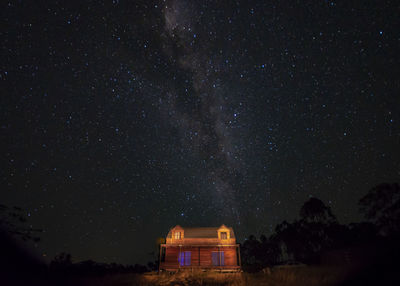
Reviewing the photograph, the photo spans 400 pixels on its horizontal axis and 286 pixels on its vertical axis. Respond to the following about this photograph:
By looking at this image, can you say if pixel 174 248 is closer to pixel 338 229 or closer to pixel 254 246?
pixel 338 229

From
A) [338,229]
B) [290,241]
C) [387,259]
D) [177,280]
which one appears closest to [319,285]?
[387,259]

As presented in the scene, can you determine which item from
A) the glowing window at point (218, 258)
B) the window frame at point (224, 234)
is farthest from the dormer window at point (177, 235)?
the window frame at point (224, 234)

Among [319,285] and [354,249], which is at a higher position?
[354,249]

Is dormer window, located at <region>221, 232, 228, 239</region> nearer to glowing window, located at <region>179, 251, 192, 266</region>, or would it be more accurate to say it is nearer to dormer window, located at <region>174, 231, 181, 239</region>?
glowing window, located at <region>179, 251, 192, 266</region>

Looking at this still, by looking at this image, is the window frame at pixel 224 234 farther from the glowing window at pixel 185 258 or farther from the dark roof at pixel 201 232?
the glowing window at pixel 185 258

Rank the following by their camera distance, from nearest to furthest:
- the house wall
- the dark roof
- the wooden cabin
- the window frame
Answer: the wooden cabin
the house wall
the window frame
the dark roof

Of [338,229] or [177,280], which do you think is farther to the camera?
[338,229]

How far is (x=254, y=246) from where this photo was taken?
65.4m

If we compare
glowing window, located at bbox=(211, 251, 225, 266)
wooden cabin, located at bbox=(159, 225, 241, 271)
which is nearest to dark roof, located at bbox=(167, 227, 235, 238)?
wooden cabin, located at bbox=(159, 225, 241, 271)

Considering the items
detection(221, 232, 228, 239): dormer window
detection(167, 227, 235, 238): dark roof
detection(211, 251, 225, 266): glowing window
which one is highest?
detection(167, 227, 235, 238): dark roof

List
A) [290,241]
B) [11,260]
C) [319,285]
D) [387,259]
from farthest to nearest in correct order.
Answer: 1. [290,241]
2. [11,260]
3. [319,285]
4. [387,259]

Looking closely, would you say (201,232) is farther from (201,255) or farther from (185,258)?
(185,258)

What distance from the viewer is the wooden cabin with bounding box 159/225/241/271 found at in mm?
25438

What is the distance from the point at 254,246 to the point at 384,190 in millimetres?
39589
